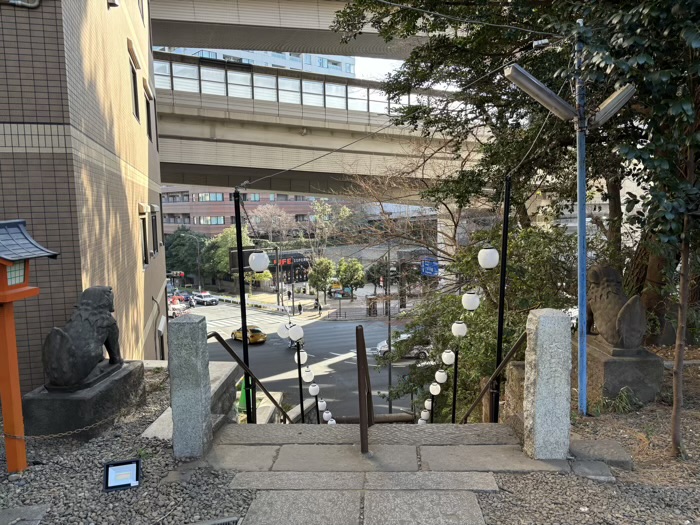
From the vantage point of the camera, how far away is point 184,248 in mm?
48281

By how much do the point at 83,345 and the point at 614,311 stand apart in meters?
6.02

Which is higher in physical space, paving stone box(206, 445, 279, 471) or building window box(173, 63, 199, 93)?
building window box(173, 63, 199, 93)

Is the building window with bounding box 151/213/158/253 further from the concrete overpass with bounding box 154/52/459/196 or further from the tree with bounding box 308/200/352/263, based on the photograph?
the tree with bounding box 308/200/352/263

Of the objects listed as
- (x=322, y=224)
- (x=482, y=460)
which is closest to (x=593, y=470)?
(x=482, y=460)

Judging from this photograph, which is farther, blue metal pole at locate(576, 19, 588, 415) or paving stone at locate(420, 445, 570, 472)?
→ blue metal pole at locate(576, 19, 588, 415)

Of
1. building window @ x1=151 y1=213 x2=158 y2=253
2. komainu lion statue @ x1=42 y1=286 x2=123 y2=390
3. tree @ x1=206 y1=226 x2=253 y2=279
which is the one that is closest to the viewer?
komainu lion statue @ x1=42 y1=286 x2=123 y2=390

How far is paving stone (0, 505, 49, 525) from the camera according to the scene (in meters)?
3.58

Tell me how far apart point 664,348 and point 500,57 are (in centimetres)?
596

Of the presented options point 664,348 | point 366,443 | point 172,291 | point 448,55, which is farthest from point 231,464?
point 172,291

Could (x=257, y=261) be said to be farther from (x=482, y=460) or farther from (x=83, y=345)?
(x=482, y=460)

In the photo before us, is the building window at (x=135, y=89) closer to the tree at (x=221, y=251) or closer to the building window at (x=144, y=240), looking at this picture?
the building window at (x=144, y=240)

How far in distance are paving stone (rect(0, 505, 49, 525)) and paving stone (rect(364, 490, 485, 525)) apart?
2337mm

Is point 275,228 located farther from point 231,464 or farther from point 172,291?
point 231,464

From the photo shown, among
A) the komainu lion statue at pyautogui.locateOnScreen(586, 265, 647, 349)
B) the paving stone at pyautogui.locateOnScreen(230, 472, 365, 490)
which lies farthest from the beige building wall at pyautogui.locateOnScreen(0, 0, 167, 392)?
the komainu lion statue at pyautogui.locateOnScreen(586, 265, 647, 349)
